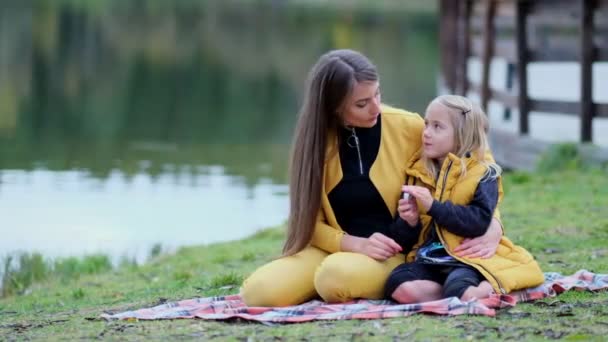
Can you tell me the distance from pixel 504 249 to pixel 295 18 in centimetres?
4076

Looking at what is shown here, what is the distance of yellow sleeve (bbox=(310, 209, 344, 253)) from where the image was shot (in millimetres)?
5430

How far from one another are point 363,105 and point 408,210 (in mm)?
546

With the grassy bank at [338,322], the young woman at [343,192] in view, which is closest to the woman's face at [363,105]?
the young woman at [343,192]

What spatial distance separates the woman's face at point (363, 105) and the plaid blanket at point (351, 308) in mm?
853

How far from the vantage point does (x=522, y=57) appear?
13281 mm

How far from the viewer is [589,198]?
31.5 feet

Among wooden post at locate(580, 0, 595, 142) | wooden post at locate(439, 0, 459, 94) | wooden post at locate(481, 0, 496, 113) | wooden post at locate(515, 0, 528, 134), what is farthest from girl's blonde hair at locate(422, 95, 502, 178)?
wooden post at locate(439, 0, 459, 94)

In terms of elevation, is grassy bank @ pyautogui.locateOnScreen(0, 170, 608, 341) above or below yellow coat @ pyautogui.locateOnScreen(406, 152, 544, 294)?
below

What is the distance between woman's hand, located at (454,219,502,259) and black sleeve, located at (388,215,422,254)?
0.23m

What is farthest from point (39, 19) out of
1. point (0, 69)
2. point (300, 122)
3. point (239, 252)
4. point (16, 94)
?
point (300, 122)

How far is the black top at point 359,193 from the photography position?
544 cm

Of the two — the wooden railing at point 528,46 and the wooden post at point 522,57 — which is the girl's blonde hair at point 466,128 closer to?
the wooden railing at point 528,46

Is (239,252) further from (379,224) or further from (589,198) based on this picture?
(379,224)

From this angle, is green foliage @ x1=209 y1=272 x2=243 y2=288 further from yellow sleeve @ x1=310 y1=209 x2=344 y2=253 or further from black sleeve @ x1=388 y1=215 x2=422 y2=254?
black sleeve @ x1=388 y1=215 x2=422 y2=254
